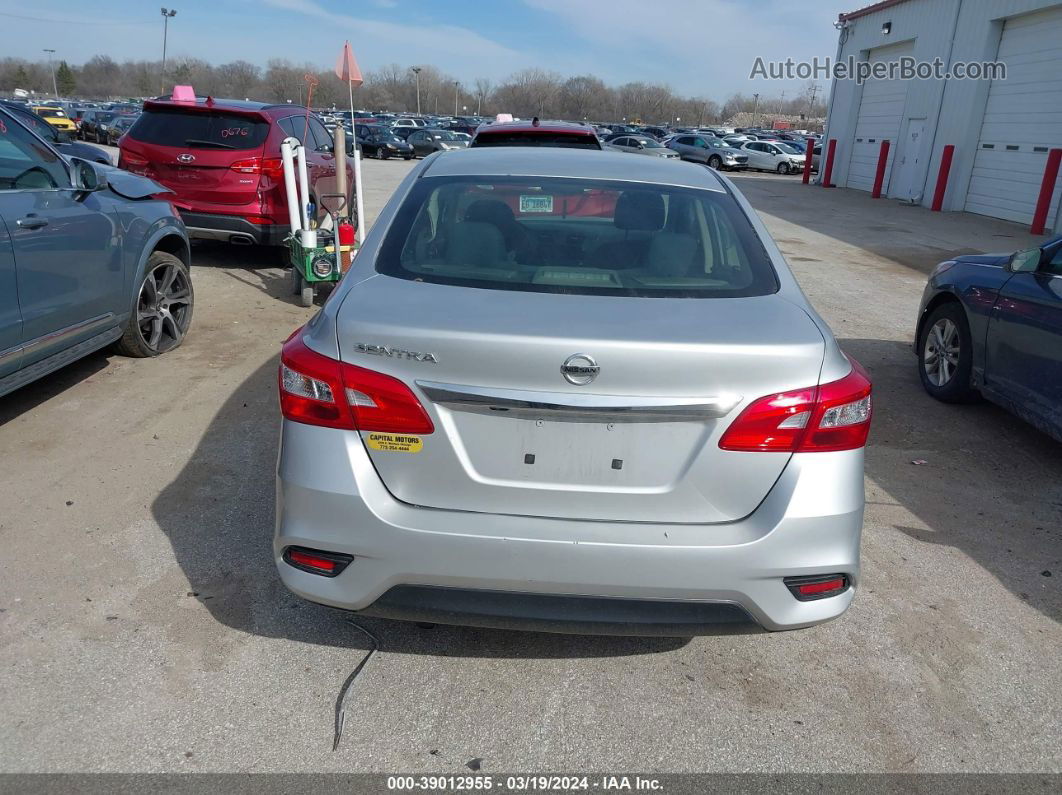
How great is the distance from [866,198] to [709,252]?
23.1m

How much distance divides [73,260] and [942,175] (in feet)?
67.3

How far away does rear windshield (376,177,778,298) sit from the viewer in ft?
9.04

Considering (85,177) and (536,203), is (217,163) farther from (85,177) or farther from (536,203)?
(536,203)

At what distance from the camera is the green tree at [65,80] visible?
11538cm

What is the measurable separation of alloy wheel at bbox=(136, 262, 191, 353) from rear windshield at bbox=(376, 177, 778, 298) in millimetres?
3488

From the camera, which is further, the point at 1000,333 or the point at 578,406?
the point at 1000,333

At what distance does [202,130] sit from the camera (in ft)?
28.2

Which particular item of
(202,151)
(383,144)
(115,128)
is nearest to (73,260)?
(202,151)

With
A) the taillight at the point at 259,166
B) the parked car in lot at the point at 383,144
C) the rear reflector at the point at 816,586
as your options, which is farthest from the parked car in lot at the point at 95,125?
the rear reflector at the point at 816,586

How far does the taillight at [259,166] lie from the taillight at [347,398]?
6702 millimetres

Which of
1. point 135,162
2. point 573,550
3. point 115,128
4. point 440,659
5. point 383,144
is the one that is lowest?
point 440,659

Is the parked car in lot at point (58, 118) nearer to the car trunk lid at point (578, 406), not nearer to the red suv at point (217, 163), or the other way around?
the red suv at point (217, 163)

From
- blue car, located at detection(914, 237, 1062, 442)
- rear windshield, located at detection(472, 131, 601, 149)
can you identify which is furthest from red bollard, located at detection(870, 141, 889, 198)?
blue car, located at detection(914, 237, 1062, 442)

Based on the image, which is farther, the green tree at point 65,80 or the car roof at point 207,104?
the green tree at point 65,80
